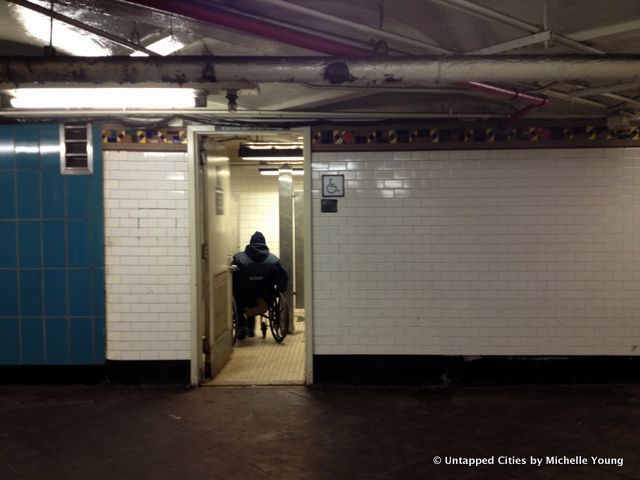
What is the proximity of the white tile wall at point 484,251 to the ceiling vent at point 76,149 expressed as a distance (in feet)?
7.52

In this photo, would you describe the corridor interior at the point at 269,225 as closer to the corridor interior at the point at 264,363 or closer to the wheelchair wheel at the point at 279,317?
the corridor interior at the point at 264,363

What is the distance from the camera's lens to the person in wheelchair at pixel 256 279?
676 cm

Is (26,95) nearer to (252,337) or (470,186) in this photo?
(470,186)

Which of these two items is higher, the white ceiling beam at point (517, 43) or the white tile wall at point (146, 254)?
the white ceiling beam at point (517, 43)

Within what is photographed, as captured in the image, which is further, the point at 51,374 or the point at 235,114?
the point at 51,374

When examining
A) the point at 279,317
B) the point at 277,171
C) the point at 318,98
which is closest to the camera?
the point at 318,98

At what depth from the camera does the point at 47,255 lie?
4.89 metres

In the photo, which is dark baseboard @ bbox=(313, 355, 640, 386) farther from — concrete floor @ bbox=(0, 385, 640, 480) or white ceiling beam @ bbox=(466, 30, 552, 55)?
white ceiling beam @ bbox=(466, 30, 552, 55)

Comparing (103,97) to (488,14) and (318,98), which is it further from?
(488,14)

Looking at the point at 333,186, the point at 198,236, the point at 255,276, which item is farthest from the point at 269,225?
the point at 333,186

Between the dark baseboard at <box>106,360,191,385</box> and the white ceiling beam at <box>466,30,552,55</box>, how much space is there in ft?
13.0

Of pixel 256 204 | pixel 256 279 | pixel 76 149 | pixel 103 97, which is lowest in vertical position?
pixel 256 279

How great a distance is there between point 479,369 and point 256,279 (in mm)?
3255

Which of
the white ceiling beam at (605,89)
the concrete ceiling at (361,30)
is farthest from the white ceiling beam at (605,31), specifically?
the white ceiling beam at (605,89)
